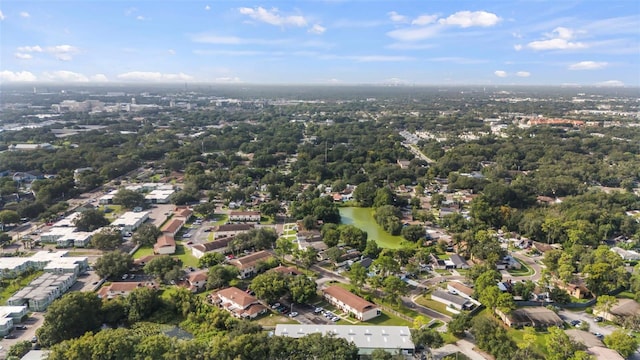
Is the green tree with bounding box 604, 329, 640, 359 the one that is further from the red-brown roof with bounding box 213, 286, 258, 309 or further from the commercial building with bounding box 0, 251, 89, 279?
the commercial building with bounding box 0, 251, 89, 279

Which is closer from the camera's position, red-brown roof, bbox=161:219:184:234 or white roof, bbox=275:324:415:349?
white roof, bbox=275:324:415:349

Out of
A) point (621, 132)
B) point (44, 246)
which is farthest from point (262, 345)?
point (621, 132)

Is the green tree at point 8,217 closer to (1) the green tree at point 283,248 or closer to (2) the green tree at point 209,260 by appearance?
(2) the green tree at point 209,260

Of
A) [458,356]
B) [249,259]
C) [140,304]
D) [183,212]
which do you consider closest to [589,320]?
[458,356]

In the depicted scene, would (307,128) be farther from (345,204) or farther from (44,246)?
(44,246)

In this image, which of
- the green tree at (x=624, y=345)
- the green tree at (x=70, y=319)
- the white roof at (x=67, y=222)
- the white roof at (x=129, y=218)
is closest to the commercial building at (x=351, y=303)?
the green tree at (x=624, y=345)

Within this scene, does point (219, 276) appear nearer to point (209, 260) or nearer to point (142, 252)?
point (209, 260)

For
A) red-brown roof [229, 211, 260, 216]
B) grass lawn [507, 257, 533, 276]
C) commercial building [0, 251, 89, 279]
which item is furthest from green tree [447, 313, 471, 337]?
commercial building [0, 251, 89, 279]
